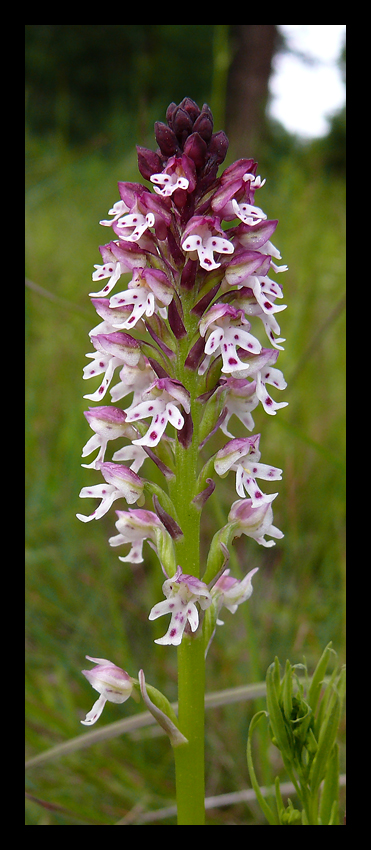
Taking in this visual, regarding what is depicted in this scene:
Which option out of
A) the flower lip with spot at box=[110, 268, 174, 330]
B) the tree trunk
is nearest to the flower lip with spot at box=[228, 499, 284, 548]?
the flower lip with spot at box=[110, 268, 174, 330]

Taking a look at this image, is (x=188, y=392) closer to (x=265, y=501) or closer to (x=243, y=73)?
(x=265, y=501)

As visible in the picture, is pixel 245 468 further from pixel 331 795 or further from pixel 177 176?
pixel 331 795

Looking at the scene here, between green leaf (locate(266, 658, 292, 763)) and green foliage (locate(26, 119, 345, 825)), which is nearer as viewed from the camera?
green leaf (locate(266, 658, 292, 763))

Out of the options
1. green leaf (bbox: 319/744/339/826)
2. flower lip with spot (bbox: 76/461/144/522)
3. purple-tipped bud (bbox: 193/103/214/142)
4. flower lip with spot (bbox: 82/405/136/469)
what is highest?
purple-tipped bud (bbox: 193/103/214/142)

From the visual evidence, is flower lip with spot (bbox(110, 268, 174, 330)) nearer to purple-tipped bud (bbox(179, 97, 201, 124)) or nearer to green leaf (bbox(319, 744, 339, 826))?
purple-tipped bud (bbox(179, 97, 201, 124))

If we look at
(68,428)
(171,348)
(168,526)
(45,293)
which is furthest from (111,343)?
(68,428)
